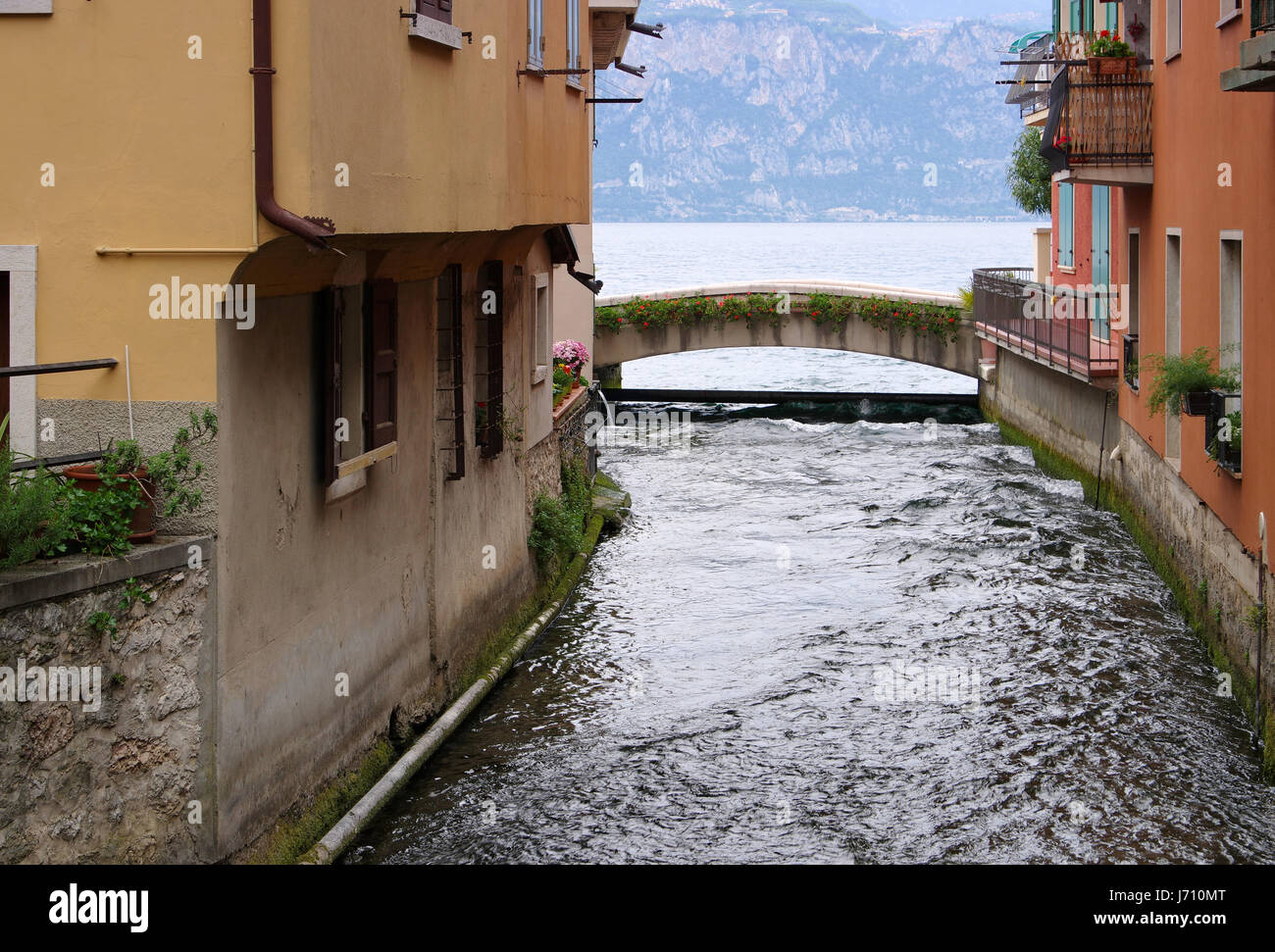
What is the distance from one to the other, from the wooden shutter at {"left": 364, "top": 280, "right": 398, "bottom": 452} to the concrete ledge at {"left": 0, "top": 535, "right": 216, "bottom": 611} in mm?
2379

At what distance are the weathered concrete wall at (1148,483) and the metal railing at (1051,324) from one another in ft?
1.53

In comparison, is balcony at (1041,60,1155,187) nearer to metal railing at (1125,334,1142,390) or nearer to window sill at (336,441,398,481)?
metal railing at (1125,334,1142,390)

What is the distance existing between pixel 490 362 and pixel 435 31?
464cm

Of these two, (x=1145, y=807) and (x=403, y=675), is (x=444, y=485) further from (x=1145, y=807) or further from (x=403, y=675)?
(x=1145, y=807)

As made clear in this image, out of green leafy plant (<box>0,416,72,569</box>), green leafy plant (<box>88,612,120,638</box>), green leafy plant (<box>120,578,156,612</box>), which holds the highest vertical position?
green leafy plant (<box>0,416,72,569</box>)

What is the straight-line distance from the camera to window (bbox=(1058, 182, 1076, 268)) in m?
26.3

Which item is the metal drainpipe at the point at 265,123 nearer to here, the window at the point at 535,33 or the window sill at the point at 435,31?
the window sill at the point at 435,31

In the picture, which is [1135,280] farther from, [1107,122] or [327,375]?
[327,375]

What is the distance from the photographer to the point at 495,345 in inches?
527

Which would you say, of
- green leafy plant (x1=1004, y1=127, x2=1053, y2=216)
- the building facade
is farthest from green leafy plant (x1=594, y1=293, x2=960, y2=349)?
the building facade

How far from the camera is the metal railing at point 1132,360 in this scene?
1867cm

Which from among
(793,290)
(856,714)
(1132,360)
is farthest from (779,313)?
(856,714)
